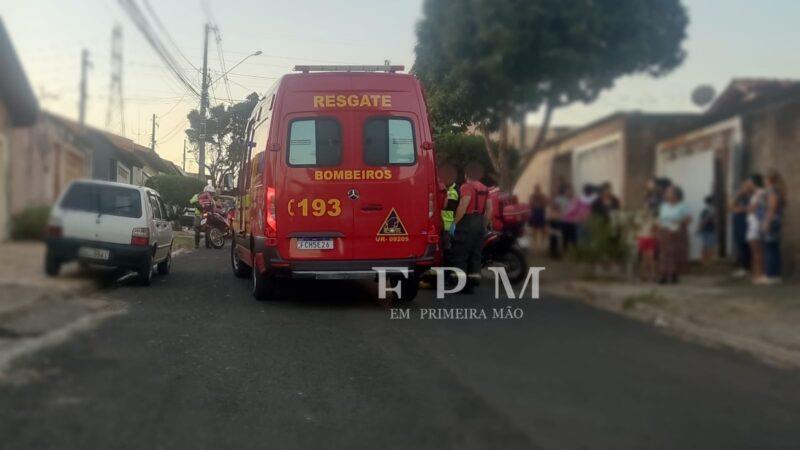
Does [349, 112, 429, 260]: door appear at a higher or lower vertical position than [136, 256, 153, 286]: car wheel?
higher

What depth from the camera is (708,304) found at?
342 cm

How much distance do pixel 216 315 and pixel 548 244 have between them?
4112mm

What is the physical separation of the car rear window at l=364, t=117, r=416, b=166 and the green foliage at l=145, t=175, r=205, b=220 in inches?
200

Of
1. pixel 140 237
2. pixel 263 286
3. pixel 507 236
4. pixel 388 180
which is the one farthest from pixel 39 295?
pixel 263 286

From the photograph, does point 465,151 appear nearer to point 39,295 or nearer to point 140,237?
point 140,237

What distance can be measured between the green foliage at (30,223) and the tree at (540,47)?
102 cm

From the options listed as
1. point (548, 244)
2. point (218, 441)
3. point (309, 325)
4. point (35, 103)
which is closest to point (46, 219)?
point (35, 103)

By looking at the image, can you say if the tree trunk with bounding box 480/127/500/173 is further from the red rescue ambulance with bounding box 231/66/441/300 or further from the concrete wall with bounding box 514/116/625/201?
the red rescue ambulance with bounding box 231/66/441/300

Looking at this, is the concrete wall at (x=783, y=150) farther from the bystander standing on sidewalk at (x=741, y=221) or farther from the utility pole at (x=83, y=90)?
the utility pole at (x=83, y=90)

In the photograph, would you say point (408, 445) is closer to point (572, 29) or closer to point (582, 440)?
point (582, 440)

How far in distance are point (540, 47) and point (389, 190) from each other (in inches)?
184

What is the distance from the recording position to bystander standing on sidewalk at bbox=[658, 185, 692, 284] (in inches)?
82.7

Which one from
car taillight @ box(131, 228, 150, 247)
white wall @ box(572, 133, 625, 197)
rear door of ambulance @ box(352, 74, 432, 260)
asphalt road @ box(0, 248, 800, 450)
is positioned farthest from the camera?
rear door of ambulance @ box(352, 74, 432, 260)

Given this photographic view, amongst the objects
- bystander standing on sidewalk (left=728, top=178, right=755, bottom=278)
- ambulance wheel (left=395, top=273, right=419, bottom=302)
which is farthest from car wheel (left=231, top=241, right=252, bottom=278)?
bystander standing on sidewalk (left=728, top=178, right=755, bottom=278)
